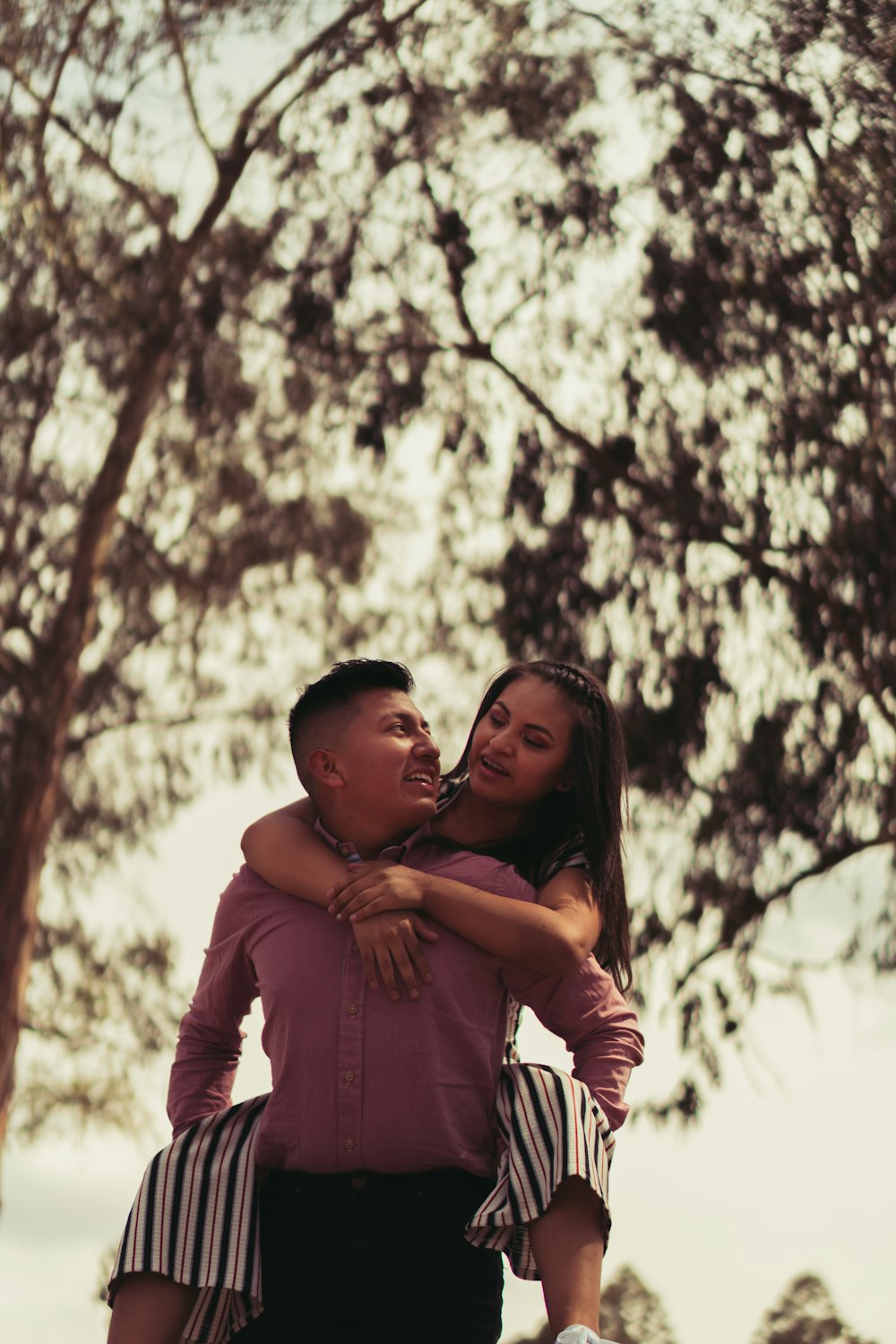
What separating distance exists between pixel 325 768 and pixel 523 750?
0.30 metres

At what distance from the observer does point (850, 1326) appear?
7.68m

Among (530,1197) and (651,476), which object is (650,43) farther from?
(530,1197)

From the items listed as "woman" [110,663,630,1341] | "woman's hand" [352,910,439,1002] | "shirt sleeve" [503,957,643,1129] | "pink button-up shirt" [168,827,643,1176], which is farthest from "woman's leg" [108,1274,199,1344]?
"shirt sleeve" [503,957,643,1129]

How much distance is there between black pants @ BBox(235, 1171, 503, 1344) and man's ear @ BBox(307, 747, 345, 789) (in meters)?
0.57

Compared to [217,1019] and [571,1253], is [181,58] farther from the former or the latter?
[571,1253]

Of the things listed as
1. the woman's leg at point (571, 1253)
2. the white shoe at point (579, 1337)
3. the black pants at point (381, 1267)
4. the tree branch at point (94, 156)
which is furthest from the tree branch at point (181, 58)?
the white shoe at point (579, 1337)

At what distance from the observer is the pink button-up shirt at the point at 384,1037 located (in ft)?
7.46

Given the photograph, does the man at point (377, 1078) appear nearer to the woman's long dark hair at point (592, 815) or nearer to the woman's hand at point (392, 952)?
the woman's hand at point (392, 952)

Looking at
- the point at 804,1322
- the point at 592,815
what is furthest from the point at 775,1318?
the point at 592,815

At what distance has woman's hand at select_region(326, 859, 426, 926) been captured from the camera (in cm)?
232

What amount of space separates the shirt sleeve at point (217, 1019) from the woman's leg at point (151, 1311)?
28 centimetres

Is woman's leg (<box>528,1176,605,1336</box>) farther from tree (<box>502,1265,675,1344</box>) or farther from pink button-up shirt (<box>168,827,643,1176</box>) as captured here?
tree (<box>502,1265,675,1344</box>)

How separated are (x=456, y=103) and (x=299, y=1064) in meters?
7.13

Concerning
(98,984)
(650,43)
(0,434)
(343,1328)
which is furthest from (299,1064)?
(98,984)
